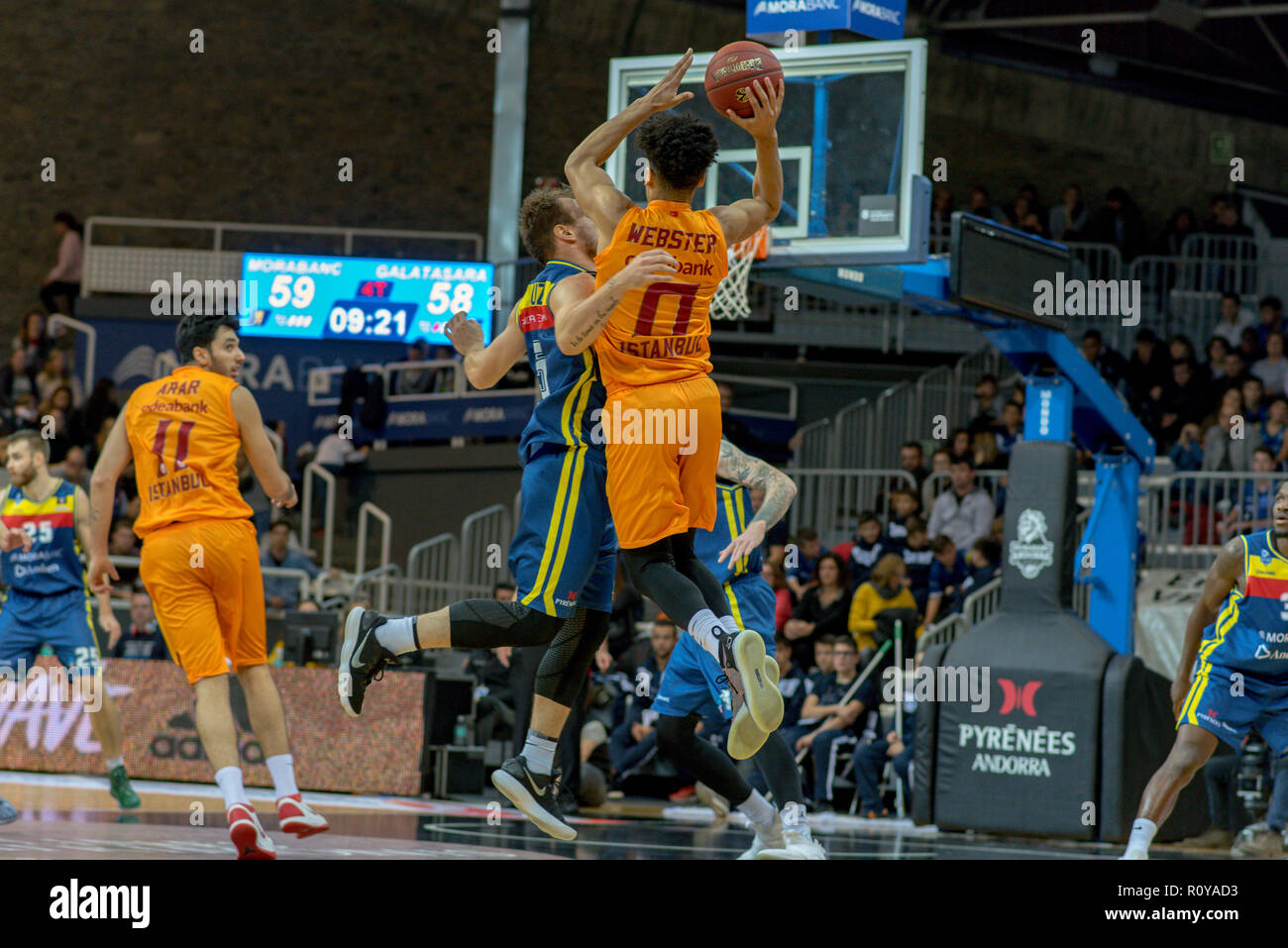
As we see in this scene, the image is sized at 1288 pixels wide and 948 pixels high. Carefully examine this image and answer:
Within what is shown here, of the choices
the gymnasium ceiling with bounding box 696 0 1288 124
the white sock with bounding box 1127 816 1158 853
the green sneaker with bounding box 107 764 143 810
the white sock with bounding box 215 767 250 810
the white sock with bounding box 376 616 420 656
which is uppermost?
the gymnasium ceiling with bounding box 696 0 1288 124

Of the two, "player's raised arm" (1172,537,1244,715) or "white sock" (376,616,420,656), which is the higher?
"player's raised arm" (1172,537,1244,715)

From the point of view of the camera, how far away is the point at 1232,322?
17859 millimetres

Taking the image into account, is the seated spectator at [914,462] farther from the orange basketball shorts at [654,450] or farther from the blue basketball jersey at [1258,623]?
the orange basketball shorts at [654,450]

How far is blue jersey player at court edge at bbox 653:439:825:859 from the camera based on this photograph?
6539 mm

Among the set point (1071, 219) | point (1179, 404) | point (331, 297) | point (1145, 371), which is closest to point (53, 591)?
point (1179, 404)

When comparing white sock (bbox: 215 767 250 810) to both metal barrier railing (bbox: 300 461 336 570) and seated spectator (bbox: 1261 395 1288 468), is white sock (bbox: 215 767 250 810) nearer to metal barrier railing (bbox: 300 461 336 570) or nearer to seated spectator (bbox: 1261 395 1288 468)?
seated spectator (bbox: 1261 395 1288 468)

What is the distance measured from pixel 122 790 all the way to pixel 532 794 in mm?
4641

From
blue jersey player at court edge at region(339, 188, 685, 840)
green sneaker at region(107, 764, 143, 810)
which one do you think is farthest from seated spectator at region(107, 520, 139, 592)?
blue jersey player at court edge at region(339, 188, 685, 840)

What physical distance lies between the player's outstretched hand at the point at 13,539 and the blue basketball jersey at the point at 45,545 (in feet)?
0.32

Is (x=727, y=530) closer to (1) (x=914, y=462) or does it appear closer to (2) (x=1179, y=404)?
(1) (x=914, y=462)

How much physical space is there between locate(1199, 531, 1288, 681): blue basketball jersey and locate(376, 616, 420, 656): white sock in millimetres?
3942
